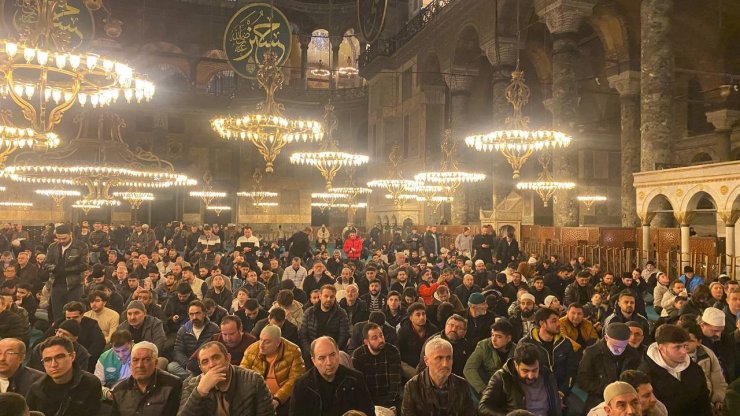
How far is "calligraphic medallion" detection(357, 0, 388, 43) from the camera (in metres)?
11.7

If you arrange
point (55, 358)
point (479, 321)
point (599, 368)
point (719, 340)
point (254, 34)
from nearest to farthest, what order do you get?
point (55, 358), point (599, 368), point (719, 340), point (479, 321), point (254, 34)

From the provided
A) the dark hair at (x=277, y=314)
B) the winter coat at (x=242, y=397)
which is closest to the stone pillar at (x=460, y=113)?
the dark hair at (x=277, y=314)

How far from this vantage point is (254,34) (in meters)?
11.0

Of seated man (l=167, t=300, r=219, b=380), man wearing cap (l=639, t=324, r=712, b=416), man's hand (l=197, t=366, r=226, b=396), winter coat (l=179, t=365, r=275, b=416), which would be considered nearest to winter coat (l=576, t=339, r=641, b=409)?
man wearing cap (l=639, t=324, r=712, b=416)

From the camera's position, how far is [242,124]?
8.30m

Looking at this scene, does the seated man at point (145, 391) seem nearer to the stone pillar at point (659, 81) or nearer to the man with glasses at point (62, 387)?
the man with glasses at point (62, 387)

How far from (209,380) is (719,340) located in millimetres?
3783

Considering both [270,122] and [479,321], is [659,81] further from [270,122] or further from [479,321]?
[479,321]

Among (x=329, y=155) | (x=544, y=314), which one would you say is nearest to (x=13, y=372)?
(x=544, y=314)

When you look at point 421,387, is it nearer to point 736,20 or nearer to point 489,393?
point 489,393

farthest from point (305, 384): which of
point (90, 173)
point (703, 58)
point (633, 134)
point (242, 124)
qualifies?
point (703, 58)

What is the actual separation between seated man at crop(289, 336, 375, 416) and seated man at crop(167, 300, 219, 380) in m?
1.70

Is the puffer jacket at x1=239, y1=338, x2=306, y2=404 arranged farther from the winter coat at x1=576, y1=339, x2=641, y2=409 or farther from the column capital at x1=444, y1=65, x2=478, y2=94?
the column capital at x1=444, y1=65, x2=478, y2=94

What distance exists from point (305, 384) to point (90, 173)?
11.3 meters
